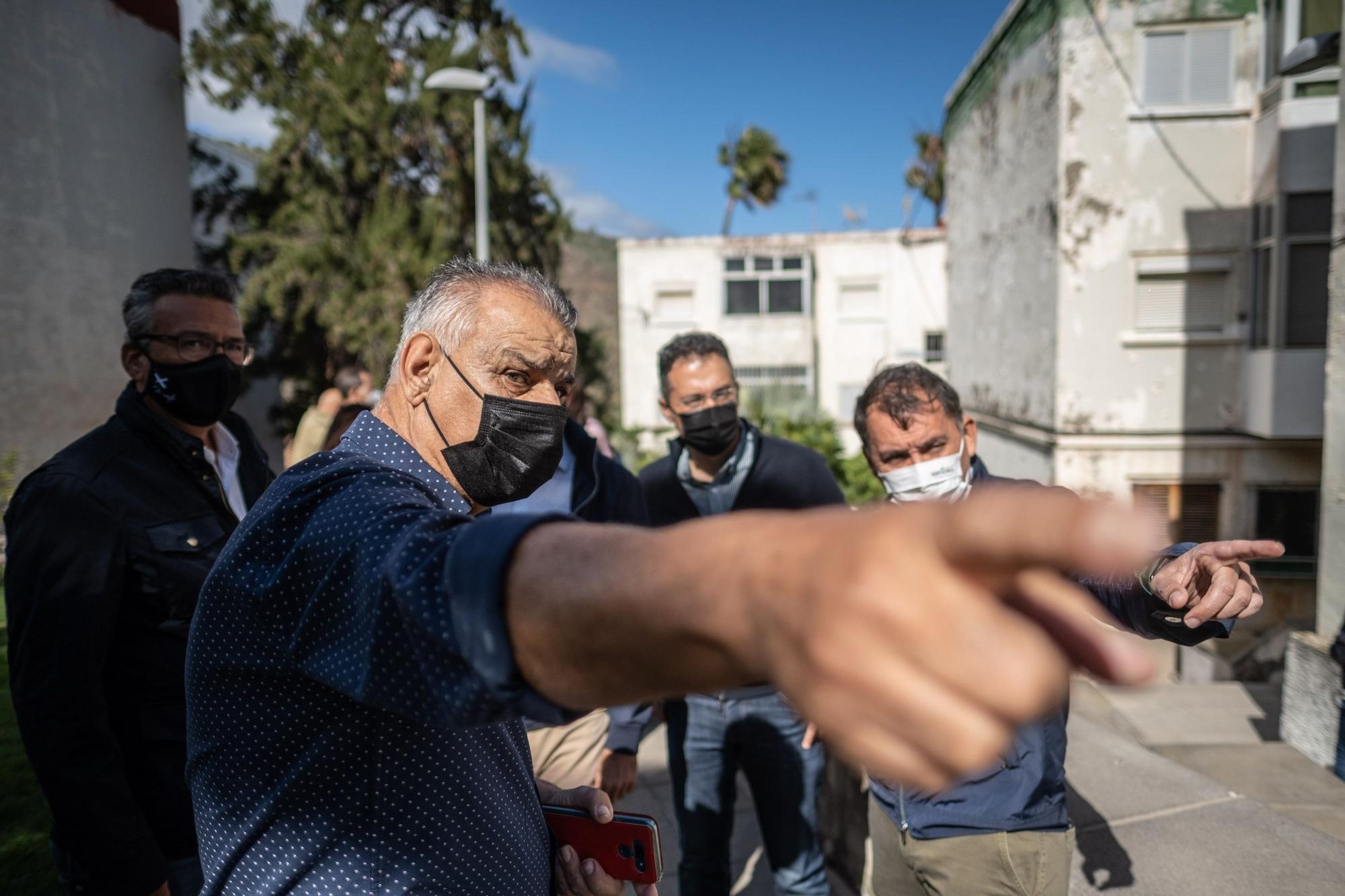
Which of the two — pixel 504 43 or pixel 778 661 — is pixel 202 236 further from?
pixel 778 661

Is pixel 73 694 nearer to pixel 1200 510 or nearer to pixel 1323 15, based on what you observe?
pixel 1323 15

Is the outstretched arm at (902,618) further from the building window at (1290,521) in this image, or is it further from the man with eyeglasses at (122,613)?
the building window at (1290,521)

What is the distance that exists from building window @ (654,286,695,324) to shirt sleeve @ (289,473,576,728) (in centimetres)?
2339

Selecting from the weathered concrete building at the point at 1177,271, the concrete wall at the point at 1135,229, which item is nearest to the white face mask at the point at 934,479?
the weathered concrete building at the point at 1177,271

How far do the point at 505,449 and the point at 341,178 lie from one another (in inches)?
720

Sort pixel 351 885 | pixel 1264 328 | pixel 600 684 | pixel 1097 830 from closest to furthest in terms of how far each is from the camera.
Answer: pixel 600 684 → pixel 351 885 → pixel 1097 830 → pixel 1264 328

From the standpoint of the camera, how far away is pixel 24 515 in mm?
2207

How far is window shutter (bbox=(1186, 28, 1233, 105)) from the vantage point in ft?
38.7

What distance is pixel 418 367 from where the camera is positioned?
5.49ft

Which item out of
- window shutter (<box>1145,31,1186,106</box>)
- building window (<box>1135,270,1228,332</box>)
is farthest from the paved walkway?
window shutter (<box>1145,31,1186,106</box>)

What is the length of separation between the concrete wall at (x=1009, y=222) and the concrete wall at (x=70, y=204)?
14090 mm

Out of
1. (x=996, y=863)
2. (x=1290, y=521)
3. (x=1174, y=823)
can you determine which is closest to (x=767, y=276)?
(x=1290, y=521)

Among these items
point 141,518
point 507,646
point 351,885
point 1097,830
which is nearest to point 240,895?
point 351,885

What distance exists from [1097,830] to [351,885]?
3.49 meters
